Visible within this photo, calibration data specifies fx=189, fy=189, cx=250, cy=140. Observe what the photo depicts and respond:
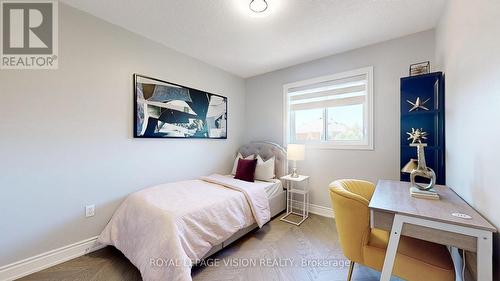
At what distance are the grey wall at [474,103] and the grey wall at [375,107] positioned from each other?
586mm

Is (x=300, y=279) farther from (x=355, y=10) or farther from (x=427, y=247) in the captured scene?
(x=355, y=10)

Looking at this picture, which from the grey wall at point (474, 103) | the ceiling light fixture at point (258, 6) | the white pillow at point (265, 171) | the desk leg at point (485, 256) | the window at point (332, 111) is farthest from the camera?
the white pillow at point (265, 171)

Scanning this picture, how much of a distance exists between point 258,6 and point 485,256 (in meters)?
2.33

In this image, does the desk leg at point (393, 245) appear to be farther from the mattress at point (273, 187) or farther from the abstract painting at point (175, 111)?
the abstract painting at point (175, 111)

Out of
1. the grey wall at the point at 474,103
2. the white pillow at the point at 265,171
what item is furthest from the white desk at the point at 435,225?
the white pillow at the point at 265,171

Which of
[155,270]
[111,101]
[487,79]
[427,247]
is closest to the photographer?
[487,79]

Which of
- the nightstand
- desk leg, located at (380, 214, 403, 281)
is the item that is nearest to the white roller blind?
the nightstand

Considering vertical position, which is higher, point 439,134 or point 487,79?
point 487,79

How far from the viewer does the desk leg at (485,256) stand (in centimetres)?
87

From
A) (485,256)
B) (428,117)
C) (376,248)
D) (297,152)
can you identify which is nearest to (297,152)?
(297,152)

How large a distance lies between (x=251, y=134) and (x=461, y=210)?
314 cm

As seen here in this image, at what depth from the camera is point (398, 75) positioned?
2.43 m

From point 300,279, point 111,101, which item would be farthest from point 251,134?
point 300,279

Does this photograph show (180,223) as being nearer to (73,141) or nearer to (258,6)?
(73,141)
